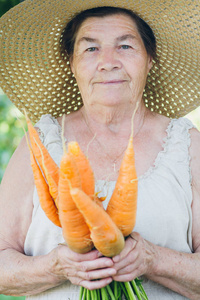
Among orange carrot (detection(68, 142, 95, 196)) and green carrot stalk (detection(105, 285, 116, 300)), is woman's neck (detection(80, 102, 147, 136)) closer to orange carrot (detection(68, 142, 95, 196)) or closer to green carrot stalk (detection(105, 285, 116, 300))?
orange carrot (detection(68, 142, 95, 196))

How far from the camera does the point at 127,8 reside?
200 cm

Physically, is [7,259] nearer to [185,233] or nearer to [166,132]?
[185,233]

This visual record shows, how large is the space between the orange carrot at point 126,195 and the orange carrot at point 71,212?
0.12 m

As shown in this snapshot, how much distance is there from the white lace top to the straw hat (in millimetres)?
480

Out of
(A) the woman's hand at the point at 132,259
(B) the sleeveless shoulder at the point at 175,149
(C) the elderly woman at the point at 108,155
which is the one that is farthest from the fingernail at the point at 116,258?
(B) the sleeveless shoulder at the point at 175,149

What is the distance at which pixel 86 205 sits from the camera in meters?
1.35

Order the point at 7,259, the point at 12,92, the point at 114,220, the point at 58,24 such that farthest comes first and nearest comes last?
the point at 12,92
the point at 58,24
the point at 7,259
the point at 114,220

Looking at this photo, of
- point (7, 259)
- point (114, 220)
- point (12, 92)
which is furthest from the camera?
point (12, 92)

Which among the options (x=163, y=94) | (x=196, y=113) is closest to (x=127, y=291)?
(x=163, y=94)

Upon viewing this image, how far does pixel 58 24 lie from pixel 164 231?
111 cm

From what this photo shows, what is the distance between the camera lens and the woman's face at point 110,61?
1.92 meters

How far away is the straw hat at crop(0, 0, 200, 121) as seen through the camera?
2.05 m

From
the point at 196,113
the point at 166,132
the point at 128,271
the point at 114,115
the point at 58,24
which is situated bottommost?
the point at 196,113

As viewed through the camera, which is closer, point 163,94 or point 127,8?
point 127,8
